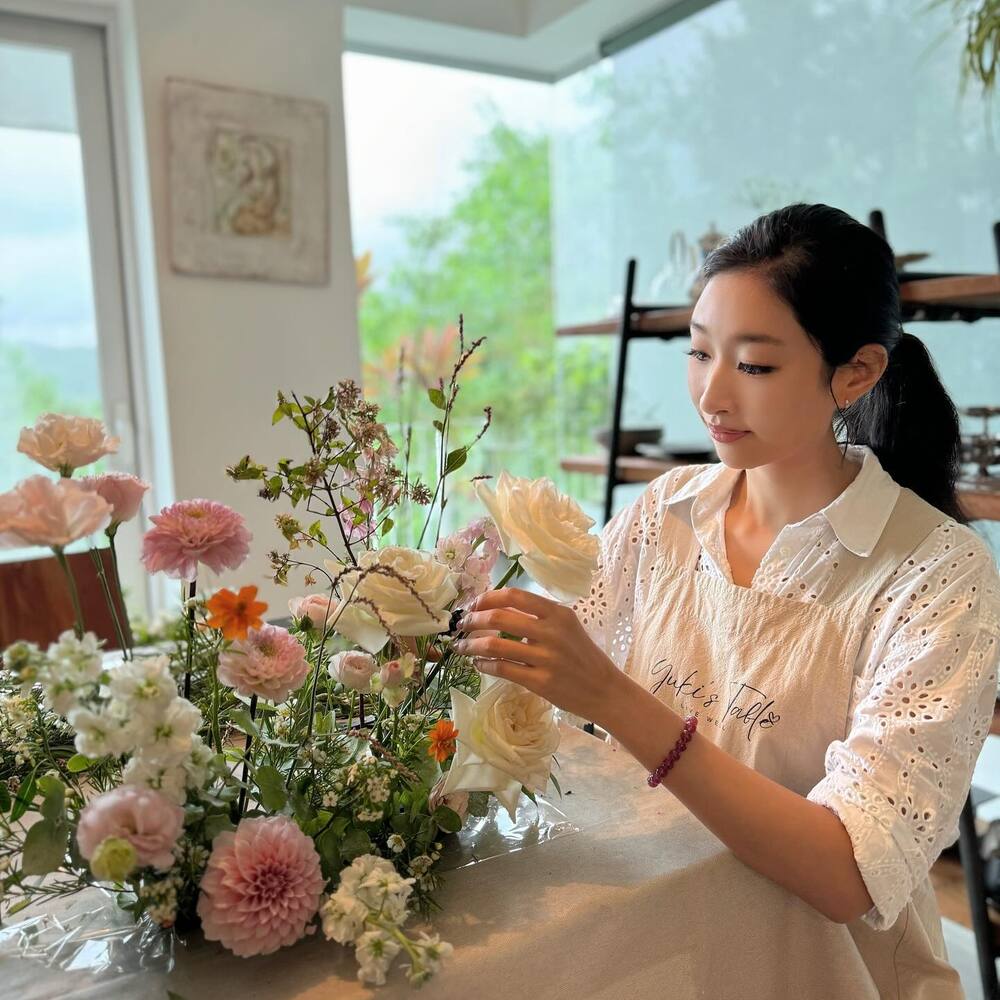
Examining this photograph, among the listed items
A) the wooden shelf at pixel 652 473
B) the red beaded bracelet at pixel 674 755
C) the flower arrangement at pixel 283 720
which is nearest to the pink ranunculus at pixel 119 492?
the flower arrangement at pixel 283 720

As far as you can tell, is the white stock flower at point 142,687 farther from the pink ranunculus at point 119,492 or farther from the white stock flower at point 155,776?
the pink ranunculus at point 119,492

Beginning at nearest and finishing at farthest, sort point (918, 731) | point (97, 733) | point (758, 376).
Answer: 1. point (97, 733)
2. point (918, 731)
3. point (758, 376)

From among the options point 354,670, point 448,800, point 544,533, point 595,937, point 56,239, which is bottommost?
point 595,937

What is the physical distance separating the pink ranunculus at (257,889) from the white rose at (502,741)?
139mm

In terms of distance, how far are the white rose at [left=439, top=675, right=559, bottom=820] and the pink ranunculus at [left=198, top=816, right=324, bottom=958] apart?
0.45 feet

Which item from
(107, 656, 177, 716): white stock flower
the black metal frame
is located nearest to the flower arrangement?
(107, 656, 177, 716): white stock flower

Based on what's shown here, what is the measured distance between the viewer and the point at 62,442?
0.68m

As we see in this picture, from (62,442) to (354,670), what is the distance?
0.88 ft

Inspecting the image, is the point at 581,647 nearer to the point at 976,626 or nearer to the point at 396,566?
the point at 396,566

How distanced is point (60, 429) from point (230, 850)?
0.32m

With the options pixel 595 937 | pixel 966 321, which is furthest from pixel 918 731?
pixel 966 321

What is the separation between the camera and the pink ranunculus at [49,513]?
23.2 inches

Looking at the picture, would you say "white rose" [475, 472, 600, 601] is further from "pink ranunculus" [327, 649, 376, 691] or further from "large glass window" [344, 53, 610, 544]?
"large glass window" [344, 53, 610, 544]

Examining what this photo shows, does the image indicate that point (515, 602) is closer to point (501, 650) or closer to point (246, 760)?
point (501, 650)
